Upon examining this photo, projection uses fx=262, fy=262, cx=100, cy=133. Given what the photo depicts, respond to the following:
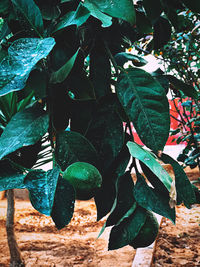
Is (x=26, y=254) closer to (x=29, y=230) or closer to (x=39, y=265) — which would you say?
(x=39, y=265)

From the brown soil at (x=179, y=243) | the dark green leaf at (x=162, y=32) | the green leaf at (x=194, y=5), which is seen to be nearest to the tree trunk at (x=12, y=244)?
the brown soil at (x=179, y=243)

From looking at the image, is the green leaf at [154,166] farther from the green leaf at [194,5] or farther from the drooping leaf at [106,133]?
the green leaf at [194,5]

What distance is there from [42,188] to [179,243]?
1.77 meters

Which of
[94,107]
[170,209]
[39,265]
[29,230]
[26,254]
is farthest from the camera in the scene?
[29,230]

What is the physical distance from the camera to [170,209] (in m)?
0.37

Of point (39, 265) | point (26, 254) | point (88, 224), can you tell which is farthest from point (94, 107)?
point (88, 224)

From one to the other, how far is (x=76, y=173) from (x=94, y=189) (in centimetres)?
A: 5

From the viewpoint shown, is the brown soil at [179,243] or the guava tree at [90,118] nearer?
the guava tree at [90,118]

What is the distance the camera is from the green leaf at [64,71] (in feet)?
1.19

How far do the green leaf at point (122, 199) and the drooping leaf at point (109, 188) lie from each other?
0.05 ft

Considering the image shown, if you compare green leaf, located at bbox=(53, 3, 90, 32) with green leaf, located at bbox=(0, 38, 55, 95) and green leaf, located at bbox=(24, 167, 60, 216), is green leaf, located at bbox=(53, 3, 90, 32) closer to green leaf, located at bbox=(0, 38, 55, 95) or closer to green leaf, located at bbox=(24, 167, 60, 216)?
green leaf, located at bbox=(0, 38, 55, 95)

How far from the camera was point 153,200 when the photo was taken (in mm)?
378

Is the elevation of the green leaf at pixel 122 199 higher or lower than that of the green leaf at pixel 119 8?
lower

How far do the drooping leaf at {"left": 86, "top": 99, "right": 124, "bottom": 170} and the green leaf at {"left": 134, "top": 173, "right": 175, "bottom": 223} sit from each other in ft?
0.21
